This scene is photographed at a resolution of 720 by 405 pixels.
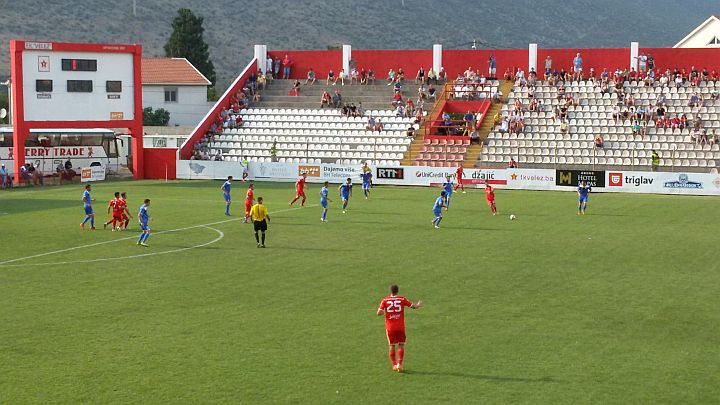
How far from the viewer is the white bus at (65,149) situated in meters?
61.9

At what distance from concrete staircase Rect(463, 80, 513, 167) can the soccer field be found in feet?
68.0

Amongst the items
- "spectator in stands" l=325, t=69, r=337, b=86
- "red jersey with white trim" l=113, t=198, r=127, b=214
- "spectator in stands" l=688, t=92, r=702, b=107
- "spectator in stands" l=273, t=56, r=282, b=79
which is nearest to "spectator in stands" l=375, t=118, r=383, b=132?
"spectator in stands" l=325, t=69, r=337, b=86

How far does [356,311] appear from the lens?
21734mm

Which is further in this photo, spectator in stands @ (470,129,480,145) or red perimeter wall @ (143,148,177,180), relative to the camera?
red perimeter wall @ (143,148,177,180)

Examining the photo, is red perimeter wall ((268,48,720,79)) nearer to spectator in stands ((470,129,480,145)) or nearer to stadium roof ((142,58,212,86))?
spectator in stands ((470,129,480,145))

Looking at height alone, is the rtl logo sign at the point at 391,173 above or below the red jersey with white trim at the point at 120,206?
above

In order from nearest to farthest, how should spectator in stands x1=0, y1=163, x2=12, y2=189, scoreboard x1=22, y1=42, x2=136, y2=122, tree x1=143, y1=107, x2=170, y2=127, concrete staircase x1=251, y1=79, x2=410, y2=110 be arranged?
spectator in stands x1=0, y1=163, x2=12, y2=189
scoreboard x1=22, y1=42, x2=136, y2=122
concrete staircase x1=251, y1=79, x2=410, y2=110
tree x1=143, y1=107, x2=170, y2=127

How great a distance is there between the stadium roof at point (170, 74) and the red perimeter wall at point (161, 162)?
26.5m

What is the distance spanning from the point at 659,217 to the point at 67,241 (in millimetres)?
24019

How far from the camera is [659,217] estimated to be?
41281mm

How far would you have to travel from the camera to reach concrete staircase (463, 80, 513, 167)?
2381 inches

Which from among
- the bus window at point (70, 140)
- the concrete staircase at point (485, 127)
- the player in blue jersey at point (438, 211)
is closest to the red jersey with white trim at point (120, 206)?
the player in blue jersey at point (438, 211)

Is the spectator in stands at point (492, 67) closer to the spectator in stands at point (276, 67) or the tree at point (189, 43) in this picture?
the spectator in stands at point (276, 67)

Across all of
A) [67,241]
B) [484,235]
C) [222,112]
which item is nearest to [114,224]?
[67,241]
